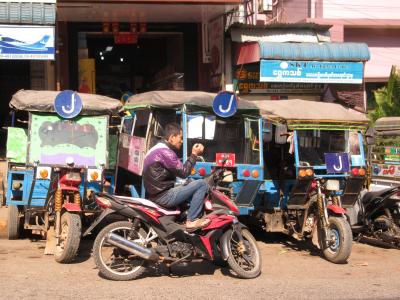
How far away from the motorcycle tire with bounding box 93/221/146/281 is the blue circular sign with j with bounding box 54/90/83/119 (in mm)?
2009

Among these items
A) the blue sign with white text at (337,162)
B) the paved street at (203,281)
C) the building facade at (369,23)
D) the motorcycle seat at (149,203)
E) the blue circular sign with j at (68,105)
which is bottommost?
the paved street at (203,281)

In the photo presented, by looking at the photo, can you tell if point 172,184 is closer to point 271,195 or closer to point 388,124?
point 271,195

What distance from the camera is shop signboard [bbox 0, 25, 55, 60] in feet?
37.2

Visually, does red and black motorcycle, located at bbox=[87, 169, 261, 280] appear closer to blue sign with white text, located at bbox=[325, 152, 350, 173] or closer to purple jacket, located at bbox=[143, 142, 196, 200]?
purple jacket, located at bbox=[143, 142, 196, 200]

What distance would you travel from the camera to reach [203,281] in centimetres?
633

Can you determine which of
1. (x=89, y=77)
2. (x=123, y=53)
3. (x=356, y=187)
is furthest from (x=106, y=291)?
(x=123, y=53)

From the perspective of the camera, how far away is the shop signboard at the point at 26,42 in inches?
446

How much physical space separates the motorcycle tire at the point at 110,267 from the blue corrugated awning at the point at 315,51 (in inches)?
295

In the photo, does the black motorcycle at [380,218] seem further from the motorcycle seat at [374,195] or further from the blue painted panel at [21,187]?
the blue painted panel at [21,187]

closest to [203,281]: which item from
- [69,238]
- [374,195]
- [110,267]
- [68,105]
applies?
[110,267]

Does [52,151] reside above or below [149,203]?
above

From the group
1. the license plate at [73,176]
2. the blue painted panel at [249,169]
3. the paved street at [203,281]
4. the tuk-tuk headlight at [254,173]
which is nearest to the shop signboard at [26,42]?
the paved street at [203,281]

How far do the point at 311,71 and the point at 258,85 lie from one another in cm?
174

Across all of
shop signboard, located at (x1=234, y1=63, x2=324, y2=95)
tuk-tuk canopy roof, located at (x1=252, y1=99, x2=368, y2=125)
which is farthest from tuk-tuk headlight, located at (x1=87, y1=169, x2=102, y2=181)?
shop signboard, located at (x1=234, y1=63, x2=324, y2=95)
